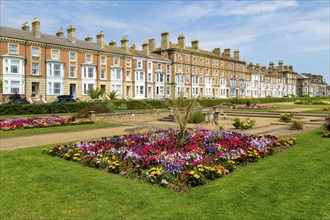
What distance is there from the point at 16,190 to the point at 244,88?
9001 centimetres

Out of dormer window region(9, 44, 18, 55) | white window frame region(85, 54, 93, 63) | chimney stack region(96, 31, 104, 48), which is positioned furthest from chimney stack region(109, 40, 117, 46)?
dormer window region(9, 44, 18, 55)

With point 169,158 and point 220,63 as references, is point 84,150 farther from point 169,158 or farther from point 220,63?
point 220,63

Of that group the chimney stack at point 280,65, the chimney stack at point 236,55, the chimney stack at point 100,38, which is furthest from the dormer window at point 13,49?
the chimney stack at point 280,65

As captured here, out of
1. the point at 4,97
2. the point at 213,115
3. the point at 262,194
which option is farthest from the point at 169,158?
the point at 4,97

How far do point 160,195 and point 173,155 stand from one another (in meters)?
2.45

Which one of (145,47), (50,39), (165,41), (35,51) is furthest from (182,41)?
(35,51)

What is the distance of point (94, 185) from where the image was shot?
655cm

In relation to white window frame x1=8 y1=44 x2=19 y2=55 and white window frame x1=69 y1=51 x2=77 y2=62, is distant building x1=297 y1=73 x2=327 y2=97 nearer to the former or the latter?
white window frame x1=69 y1=51 x2=77 y2=62

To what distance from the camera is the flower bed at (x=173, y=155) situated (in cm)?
698

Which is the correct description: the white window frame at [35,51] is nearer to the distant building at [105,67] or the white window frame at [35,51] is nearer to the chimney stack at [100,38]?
the distant building at [105,67]

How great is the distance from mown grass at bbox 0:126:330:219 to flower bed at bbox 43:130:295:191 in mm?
371

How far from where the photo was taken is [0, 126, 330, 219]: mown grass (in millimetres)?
5051

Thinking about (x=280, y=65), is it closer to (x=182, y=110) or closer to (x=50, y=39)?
(x=50, y=39)

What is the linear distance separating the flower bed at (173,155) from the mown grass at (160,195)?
1.22 feet
